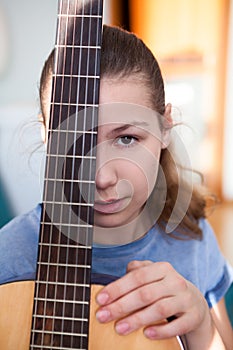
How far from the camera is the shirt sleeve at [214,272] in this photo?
0.95m

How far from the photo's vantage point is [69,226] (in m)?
0.69

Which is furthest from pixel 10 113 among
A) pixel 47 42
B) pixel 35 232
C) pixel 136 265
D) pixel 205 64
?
pixel 205 64

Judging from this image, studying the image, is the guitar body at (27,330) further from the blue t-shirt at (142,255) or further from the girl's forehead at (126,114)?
the girl's forehead at (126,114)

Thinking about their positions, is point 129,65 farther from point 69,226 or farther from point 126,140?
point 69,226

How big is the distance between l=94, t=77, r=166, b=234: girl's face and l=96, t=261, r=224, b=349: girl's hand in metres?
0.10

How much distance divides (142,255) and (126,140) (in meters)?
0.22

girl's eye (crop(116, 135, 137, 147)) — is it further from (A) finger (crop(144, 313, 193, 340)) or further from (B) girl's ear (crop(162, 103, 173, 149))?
(A) finger (crop(144, 313, 193, 340))

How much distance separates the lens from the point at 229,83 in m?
2.51

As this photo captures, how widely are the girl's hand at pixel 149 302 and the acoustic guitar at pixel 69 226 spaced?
0.04ft

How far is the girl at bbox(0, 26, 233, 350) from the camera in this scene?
2.23 ft

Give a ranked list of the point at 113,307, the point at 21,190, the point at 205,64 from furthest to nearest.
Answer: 1. the point at 205,64
2. the point at 21,190
3. the point at 113,307

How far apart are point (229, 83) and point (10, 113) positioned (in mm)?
1594

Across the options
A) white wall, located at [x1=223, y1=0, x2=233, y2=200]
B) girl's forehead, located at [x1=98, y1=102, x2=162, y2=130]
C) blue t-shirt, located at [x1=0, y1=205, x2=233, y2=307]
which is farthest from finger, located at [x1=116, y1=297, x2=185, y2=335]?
white wall, located at [x1=223, y1=0, x2=233, y2=200]

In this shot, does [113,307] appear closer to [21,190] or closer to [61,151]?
[61,151]
